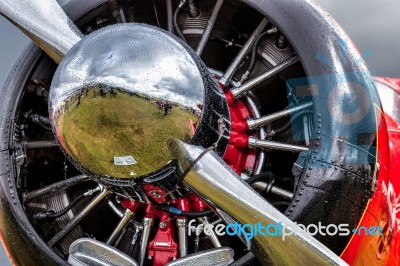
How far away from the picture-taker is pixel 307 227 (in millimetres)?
3457

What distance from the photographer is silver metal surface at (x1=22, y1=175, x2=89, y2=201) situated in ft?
13.4

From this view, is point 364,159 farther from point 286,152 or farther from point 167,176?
point 167,176

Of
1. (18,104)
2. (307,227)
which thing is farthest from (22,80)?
(307,227)

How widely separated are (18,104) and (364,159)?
201 cm

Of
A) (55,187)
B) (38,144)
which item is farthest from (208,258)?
(38,144)

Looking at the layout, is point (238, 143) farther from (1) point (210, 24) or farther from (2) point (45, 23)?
(2) point (45, 23)

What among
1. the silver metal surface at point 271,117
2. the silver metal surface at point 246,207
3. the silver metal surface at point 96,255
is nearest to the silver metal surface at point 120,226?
the silver metal surface at point 96,255

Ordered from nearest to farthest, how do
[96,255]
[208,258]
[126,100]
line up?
[126,100] < [208,258] < [96,255]

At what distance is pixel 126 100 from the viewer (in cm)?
286

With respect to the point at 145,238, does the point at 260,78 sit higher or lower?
higher

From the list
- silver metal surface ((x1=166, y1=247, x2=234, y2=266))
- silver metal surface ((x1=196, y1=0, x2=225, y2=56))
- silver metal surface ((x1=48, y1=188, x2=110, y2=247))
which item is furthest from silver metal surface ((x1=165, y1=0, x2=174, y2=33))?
silver metal surface ((x1=166, y1=247, x2=234, y2=266))

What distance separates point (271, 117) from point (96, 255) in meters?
1.20

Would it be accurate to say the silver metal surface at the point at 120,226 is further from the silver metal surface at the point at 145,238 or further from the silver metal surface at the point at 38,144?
the silver metal surface at the point at 38,144

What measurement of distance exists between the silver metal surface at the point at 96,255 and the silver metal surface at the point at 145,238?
0.49 meters
